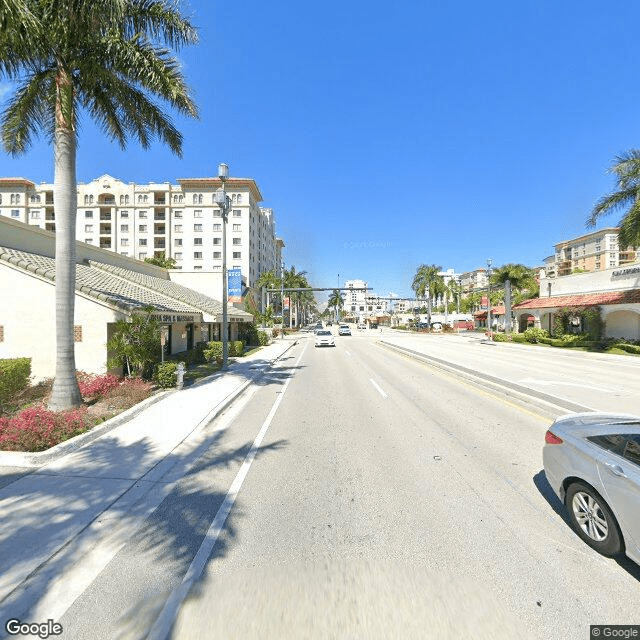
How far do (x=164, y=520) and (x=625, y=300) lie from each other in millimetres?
33288

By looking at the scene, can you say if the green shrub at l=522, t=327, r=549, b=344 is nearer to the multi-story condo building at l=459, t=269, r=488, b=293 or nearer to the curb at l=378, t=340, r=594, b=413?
the curb at l=378, t=340, r=594, b=413

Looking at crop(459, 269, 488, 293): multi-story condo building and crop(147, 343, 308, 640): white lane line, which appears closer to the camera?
crop(147, 343, 308, 640): white lane line

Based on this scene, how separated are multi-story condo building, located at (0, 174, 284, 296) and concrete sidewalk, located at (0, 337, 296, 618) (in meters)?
62.7

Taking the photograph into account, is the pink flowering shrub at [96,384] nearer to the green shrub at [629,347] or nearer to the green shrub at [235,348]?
the green shrub at [235,348]

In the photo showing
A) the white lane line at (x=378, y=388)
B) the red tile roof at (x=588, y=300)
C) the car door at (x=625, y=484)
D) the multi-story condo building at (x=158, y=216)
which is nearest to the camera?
the car door at (x=625, y=484)

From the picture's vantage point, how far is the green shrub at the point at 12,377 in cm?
884

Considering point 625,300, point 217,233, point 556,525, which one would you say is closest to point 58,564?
point 556,525

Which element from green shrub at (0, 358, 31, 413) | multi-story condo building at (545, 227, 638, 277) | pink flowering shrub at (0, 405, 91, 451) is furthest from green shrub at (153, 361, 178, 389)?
multi-story condo building at (545, 227, 638, 277)

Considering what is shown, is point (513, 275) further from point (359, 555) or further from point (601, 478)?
point (359, 555)

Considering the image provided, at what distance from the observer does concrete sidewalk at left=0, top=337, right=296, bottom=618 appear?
3258 millimetres

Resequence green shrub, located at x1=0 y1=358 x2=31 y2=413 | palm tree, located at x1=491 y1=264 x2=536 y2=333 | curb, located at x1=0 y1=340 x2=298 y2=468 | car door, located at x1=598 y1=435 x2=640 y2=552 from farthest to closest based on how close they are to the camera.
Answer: palm tree, located at x1=491 y1=264 x2=536 y2=333
green shrub, located at x1=0 y1=358 x2=31 y2=413
curb, located at x1=0 y1=340 x2=298 y2=468
car door, located at x1=598 y1=435 x2=640 y2=552

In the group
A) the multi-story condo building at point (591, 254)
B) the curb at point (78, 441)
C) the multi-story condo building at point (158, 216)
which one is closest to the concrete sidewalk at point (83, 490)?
the curb at point (78, 441)

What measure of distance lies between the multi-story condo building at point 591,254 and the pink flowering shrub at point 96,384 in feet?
330

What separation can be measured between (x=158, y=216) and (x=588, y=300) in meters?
74.1
